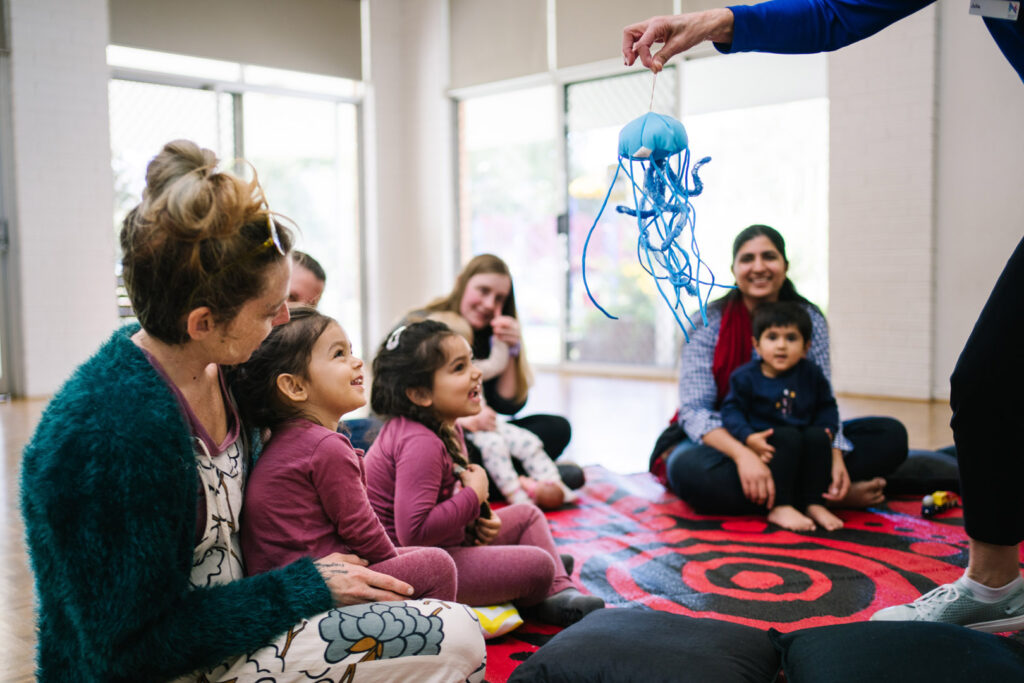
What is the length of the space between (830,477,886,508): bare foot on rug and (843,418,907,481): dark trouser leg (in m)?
0.03

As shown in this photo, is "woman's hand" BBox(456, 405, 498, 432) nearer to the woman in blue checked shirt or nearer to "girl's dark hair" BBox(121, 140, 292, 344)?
the woman in blue checked shirt

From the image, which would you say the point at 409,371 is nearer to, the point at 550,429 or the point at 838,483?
the point at 550,429

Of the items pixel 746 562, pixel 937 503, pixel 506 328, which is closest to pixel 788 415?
pixel 937 503

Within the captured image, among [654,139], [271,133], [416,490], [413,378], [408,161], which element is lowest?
[416,490]

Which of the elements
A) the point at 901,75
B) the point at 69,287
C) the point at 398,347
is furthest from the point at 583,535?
the point at 69,287

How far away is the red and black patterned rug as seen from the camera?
1969mm

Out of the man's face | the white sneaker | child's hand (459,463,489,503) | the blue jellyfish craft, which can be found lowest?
the white sneaker

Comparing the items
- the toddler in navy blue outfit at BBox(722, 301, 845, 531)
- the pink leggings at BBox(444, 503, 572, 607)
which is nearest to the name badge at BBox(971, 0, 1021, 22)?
the pink leggings at BBox(444, 503, 572, 607)

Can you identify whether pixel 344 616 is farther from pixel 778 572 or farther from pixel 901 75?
pixel 901 75

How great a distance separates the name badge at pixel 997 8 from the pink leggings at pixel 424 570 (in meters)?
1.28

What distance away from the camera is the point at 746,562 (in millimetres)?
2324

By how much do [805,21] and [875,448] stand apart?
5.61ft

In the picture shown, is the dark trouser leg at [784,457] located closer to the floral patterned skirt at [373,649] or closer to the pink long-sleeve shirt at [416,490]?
the pink long-sleeve shirt at [416,490]

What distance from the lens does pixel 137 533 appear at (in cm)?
104
